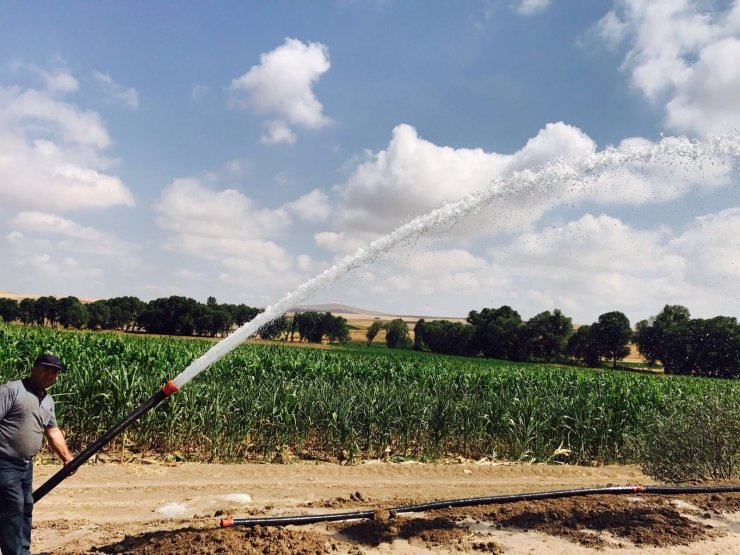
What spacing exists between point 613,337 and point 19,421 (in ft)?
290

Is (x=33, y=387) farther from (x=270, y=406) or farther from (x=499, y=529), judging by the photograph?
(x=270, y=406)

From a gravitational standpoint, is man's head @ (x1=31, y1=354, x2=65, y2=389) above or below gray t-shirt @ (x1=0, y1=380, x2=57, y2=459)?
above

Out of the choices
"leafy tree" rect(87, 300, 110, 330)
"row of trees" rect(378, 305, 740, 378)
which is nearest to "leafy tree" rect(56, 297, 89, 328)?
"leafy tree" rect(87, 300, 110, 330)

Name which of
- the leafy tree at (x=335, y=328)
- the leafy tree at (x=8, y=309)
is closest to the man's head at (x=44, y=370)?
the leafy tree at (x=335, y=328)

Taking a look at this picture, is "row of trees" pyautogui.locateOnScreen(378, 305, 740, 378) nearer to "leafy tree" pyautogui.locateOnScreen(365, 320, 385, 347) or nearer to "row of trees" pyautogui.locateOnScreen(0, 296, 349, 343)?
"row of trees" pyautogui.locateOnScreen(0, 296, 349, 343)

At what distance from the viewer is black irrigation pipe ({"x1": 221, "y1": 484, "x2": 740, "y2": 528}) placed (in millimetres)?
6258

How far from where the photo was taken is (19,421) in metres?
5.29

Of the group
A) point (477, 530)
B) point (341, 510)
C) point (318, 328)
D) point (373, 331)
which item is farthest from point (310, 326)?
point (477, 530)

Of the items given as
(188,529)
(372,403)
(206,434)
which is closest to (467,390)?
(372,403)

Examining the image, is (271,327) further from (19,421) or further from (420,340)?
(420,340)

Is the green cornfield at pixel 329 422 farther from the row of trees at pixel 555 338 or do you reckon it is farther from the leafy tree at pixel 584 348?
the leafy tree at pixel 584 348

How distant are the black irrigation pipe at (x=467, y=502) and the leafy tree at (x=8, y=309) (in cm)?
12224

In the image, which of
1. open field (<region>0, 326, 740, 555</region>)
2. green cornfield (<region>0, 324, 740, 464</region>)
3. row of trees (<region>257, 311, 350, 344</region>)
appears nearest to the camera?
open field (<region>0, 326, 740, 555</region>)

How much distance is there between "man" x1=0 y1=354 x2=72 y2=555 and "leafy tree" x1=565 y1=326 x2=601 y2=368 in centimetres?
8451
